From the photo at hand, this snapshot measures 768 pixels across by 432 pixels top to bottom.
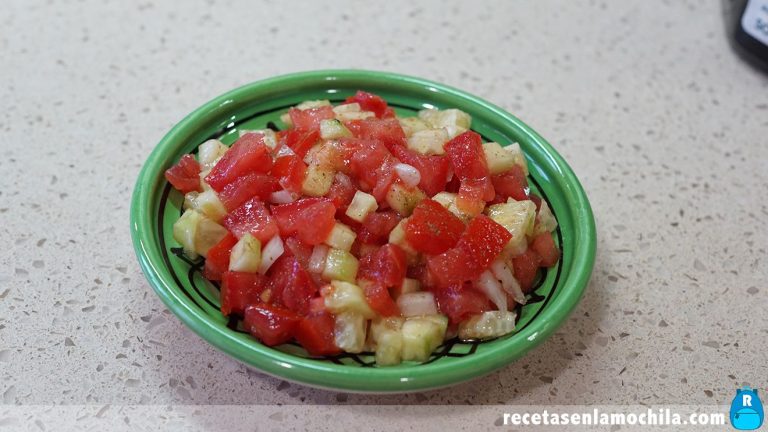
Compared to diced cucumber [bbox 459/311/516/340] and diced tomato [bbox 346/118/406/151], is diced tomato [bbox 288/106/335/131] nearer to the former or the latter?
diced tomato [bbox 346/118/406/151]

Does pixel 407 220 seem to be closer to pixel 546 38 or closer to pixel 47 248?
pixel 47 248

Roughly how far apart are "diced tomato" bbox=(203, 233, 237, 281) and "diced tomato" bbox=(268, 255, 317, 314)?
0.29 feet

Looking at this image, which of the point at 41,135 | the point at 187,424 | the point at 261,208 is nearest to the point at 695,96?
the point at 261,208

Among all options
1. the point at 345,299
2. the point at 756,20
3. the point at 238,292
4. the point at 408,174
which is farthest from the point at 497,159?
the point at 756,20

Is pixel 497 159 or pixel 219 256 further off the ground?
pixel 497 159

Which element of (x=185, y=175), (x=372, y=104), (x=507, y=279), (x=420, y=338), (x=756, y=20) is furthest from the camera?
(x=756, y=20)

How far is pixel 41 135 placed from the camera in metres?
1.45

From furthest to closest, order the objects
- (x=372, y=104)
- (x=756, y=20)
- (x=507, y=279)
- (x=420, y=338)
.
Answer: (x=756, y=20), (x=372, y=104), (x=507, y=279), (x=420, y=338)

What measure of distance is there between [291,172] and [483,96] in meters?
0.76

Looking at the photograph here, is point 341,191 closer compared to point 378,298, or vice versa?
point 378,298

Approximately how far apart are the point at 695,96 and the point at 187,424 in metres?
1.44

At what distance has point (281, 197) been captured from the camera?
108 centimetres

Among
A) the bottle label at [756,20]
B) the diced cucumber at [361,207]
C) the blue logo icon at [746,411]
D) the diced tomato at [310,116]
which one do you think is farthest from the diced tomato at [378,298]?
the bottle label at [756,20]

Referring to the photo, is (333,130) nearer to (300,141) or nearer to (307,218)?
(300,141)
